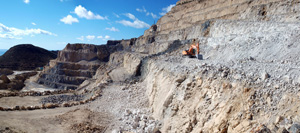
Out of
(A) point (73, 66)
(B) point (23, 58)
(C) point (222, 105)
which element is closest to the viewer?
(C) point (222, 105)

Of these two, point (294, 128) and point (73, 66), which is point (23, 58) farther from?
point (294, 128)

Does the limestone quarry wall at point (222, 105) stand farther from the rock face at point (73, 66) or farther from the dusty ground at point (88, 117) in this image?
the rock face at point (73, 66)

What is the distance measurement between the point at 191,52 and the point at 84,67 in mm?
30298

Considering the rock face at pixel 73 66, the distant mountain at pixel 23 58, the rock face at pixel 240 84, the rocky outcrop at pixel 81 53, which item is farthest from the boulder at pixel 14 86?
the rock face at pixel 240 84

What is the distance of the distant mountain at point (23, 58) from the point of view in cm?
5088

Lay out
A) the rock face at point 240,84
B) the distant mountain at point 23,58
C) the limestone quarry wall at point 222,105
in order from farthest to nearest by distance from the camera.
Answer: the distant mountain at point 23,58
the rock face at point 240,84
the limestone quarry wall at point 222,105

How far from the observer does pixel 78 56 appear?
40969mm

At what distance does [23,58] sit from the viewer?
54562 millimetres

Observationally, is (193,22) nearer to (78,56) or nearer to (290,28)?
(290,28)

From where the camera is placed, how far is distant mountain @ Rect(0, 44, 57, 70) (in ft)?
167

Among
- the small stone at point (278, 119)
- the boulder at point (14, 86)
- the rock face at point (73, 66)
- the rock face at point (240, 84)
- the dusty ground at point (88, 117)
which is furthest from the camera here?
the rock face at point (73, 66)

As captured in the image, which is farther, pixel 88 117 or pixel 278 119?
pixel 88 117

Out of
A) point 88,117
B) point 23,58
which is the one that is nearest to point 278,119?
point 88,117

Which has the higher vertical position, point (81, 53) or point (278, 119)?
point (81, 53)
